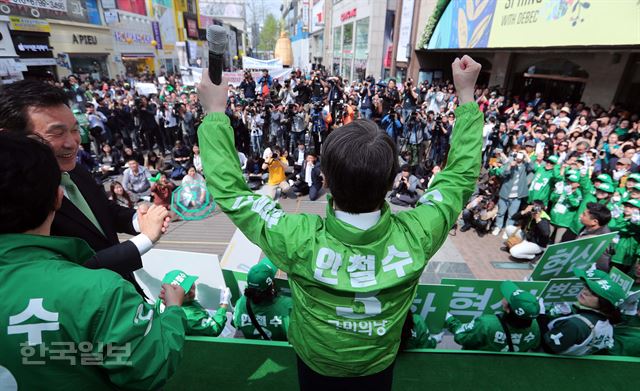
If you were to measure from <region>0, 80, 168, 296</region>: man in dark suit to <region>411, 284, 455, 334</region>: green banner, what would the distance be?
201 cm

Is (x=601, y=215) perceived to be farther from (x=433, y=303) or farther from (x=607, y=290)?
(x=433, y=303)

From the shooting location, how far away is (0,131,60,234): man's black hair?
798mm

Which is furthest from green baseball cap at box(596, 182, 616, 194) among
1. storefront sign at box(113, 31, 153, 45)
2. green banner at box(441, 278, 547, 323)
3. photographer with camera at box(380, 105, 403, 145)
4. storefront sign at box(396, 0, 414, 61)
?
storefront sign at box(113, 31, 153, 45)

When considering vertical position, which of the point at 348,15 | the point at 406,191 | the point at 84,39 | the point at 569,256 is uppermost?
the point at 348,15

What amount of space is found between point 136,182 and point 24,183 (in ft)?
23.1

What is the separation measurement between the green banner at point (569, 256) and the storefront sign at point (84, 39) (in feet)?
85.9

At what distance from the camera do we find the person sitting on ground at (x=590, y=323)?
2.14 m

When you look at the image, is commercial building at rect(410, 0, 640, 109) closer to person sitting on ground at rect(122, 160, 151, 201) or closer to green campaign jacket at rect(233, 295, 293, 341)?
green campaign jacket at rect(233, 295, 293, 341)

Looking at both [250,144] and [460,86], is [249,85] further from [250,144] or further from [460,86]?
[460,86]

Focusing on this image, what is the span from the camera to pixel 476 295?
9.18 ft

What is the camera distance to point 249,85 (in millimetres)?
13492

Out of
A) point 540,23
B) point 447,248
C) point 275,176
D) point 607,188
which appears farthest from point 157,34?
point 607,188

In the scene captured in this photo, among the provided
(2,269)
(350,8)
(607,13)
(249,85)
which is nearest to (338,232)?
(2,269)

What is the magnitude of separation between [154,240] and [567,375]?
283 centimetres
